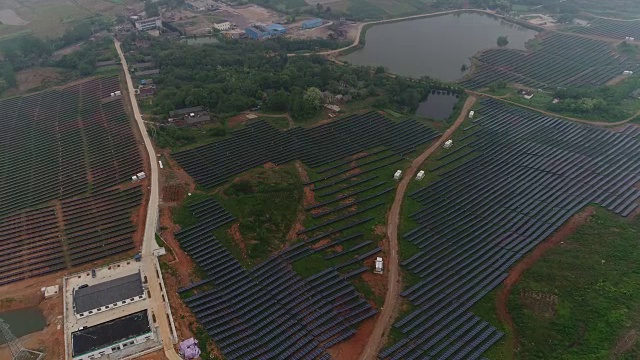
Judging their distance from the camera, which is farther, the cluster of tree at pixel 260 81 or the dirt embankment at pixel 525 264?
the cluster of tree at pixel 260 81

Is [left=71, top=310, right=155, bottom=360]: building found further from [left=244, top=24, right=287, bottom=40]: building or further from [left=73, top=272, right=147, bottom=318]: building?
[left=244, top=24, right=287, bottom=40]: building

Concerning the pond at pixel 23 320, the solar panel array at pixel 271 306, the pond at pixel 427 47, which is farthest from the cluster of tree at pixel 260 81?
the pond at pixel 23 320

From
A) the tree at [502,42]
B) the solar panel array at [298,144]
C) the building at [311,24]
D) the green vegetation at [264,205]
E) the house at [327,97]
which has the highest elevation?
the building at [311,24]

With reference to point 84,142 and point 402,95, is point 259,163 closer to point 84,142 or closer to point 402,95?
point 84,142

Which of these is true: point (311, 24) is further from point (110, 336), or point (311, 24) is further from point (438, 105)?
point (110, 336)

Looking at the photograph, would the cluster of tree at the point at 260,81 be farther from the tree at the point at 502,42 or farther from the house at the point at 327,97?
the tree at the point at 502,42

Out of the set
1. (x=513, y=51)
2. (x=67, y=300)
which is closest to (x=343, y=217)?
(x=67, y=300)

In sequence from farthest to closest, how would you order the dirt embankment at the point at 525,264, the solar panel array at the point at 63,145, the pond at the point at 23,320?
1. the solar panel array at the point at 63,145
2. the dirt embankment at the point at 525,264
3. the pond at the point at 23,320
